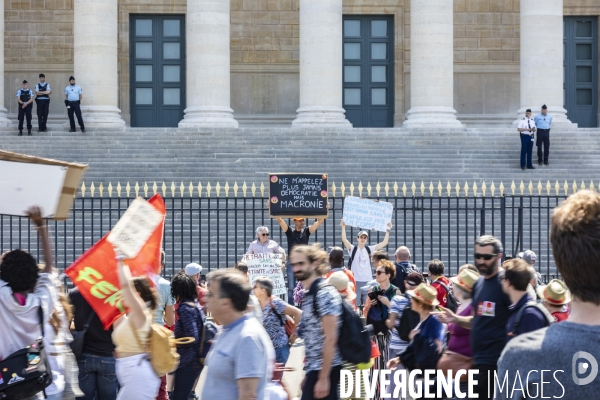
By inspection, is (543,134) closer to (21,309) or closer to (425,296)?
(425,296)

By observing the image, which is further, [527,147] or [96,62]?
[96,62]

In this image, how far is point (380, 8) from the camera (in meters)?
31.4

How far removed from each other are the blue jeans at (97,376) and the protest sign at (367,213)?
7794 mm

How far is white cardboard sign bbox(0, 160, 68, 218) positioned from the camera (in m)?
7.27

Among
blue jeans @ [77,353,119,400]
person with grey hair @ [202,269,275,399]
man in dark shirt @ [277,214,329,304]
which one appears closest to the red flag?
blue jeans @ [77,353,119,400]

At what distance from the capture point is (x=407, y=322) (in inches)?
327

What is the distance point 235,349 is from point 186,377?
3.29 m

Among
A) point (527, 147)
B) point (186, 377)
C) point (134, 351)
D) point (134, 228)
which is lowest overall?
point (186, 377)

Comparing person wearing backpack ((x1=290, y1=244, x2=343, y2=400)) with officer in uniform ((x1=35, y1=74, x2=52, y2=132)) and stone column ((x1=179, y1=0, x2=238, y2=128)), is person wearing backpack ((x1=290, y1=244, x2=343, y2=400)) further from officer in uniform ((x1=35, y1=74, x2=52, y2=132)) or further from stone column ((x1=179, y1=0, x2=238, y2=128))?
stone column ((x1=179, y1=0, x2=238, y2=128))


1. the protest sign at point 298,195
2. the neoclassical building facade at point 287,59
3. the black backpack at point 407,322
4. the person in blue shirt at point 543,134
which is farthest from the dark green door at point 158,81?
the black backpack at point 407,322

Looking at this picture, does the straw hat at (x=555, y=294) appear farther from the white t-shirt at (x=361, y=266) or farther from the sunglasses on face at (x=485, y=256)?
the white t-shirt at (x=361, y=266)

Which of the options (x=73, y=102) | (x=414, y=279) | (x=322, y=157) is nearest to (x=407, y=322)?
(x=414, y=279)

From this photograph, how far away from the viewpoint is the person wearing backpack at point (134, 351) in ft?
21.2

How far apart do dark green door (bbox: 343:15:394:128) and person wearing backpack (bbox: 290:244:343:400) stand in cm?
2395
